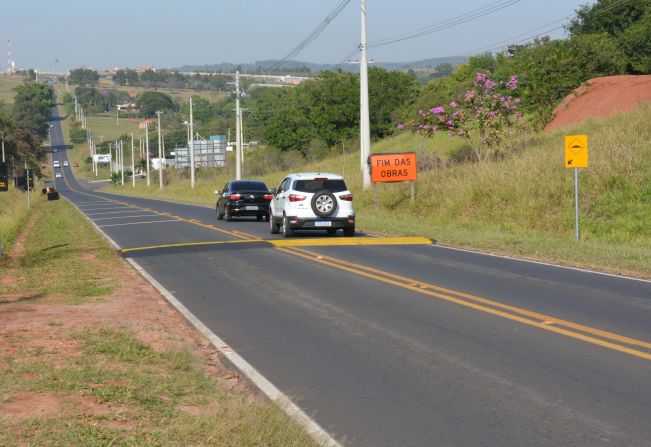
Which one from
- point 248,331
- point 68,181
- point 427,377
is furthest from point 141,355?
point 68,181

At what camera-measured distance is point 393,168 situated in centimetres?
3312

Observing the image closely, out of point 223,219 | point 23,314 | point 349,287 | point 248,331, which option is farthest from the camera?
point 223,219

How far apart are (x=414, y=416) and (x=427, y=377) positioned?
1298mm

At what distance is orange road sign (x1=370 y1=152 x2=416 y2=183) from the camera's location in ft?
108

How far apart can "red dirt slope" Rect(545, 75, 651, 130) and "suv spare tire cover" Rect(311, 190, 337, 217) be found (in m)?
22.4

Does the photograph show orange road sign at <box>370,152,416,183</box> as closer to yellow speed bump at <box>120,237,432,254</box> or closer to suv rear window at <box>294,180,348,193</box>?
suv rear window at <box>294,180,348,193</box>

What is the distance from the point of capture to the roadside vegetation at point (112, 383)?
639 centimetres

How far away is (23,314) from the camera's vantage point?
473 inches

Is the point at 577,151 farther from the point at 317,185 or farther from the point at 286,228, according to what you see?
the point at 286,228

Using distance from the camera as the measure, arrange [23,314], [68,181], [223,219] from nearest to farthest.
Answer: [23,314] → [223,219] → [68,181]

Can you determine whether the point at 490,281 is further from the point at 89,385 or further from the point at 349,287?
the point at 89,385

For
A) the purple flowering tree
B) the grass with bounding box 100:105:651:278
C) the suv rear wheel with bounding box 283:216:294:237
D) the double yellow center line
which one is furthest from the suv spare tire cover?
the purple flowering tree

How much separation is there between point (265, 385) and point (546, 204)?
20.0 metres

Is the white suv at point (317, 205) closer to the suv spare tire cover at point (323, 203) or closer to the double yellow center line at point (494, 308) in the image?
the suv spare tire cover at point (323, 203)
